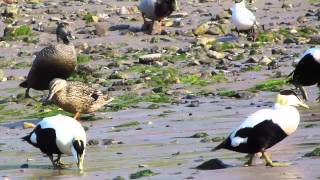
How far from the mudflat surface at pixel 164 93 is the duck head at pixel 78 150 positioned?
11 centimetres

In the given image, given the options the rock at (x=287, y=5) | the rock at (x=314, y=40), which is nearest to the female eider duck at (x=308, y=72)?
the rock at (x=314, y=40)

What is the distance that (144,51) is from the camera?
1952 centimetres

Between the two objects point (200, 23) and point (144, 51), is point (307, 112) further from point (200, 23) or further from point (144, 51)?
point (200, 23)

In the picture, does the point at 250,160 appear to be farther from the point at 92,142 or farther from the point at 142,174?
the point at 92,142

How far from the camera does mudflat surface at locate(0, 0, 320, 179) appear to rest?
9367mm

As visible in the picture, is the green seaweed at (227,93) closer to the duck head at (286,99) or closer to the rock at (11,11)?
the duck head at (286,99)

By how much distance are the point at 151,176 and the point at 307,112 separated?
422 cm

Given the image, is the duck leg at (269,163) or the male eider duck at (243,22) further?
the male eider duck at (243,22)

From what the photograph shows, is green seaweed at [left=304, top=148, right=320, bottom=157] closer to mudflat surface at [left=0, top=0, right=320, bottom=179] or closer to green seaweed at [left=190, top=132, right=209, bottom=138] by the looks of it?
mudflat surface at [left=0, top=0, right=320, bottom=179]

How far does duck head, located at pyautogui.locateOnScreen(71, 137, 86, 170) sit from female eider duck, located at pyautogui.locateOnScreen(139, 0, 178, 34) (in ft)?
39.7

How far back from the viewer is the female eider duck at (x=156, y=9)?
22172mm

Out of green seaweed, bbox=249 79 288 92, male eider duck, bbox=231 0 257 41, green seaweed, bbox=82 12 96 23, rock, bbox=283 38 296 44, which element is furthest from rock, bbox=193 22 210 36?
green seaweed, bbox=249 79 288 92

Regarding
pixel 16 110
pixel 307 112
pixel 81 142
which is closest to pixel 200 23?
pixel 16 110

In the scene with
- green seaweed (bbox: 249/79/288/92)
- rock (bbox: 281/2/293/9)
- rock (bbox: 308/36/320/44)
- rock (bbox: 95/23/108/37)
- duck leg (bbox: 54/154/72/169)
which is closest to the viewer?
duck leg (bbox: 54/154/72/169)
